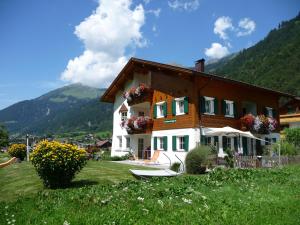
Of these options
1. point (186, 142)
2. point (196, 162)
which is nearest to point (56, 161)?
point (196, 162)

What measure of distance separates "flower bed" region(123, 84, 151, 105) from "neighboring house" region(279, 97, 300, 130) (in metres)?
22.8

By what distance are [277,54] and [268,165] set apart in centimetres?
8300

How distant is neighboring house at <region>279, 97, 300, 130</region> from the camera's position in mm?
46237

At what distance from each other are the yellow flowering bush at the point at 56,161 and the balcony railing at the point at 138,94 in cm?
1981

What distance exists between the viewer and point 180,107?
95.5ft

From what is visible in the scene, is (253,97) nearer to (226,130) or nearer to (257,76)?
(226,130)

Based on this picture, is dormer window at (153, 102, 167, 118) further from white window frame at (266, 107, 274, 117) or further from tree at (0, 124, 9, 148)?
tree at (0, 124, 9, 148)

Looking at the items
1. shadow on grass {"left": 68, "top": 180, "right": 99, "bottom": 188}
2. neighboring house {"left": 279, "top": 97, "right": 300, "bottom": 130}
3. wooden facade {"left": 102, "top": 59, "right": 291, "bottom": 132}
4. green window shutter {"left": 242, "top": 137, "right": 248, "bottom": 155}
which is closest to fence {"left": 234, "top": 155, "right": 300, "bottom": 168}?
wooden facade {"left": 102, "top": 59, "right": 291, "bottom": 132}

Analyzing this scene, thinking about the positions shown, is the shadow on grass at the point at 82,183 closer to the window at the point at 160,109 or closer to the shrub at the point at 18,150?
the window at the point at 160,109

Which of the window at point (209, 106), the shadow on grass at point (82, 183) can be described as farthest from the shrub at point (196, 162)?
the window at point (209, 106)

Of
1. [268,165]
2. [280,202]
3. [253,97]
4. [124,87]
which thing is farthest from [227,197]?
[124,87]

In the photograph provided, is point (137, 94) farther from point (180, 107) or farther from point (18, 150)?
point (18, 150)

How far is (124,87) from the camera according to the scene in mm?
38688

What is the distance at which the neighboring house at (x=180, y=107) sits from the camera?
27547mm
